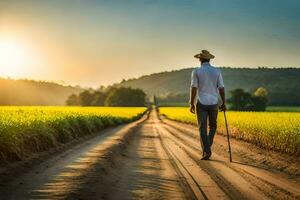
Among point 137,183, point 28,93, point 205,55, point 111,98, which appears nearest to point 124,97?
point 111,98

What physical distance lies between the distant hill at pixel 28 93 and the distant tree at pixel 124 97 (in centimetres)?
2152

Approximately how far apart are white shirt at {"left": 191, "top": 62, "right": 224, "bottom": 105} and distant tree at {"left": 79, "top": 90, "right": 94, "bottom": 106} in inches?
5805

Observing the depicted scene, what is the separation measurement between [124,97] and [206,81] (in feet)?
471

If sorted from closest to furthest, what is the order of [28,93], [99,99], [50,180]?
[50,180] → [28,93] → [99,99]

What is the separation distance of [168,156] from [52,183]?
6400mm

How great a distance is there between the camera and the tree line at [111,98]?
15475 centimetres

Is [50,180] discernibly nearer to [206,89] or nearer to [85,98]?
[206,89]

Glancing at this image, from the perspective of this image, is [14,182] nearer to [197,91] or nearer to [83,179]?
[83,179]


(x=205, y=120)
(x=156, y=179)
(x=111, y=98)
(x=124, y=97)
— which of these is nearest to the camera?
(x=156, y=179)

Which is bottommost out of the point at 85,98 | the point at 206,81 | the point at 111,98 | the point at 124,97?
the point at 206,81

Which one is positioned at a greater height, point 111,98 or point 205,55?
point 111,98

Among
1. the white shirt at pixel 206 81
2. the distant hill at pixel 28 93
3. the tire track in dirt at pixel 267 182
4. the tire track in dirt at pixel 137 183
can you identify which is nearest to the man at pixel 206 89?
the white shirt at pixel 206 81

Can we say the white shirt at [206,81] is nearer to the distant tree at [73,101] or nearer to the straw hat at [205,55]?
the straw hat at [205,55]

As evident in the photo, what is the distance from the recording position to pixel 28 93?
151500 millimetres
